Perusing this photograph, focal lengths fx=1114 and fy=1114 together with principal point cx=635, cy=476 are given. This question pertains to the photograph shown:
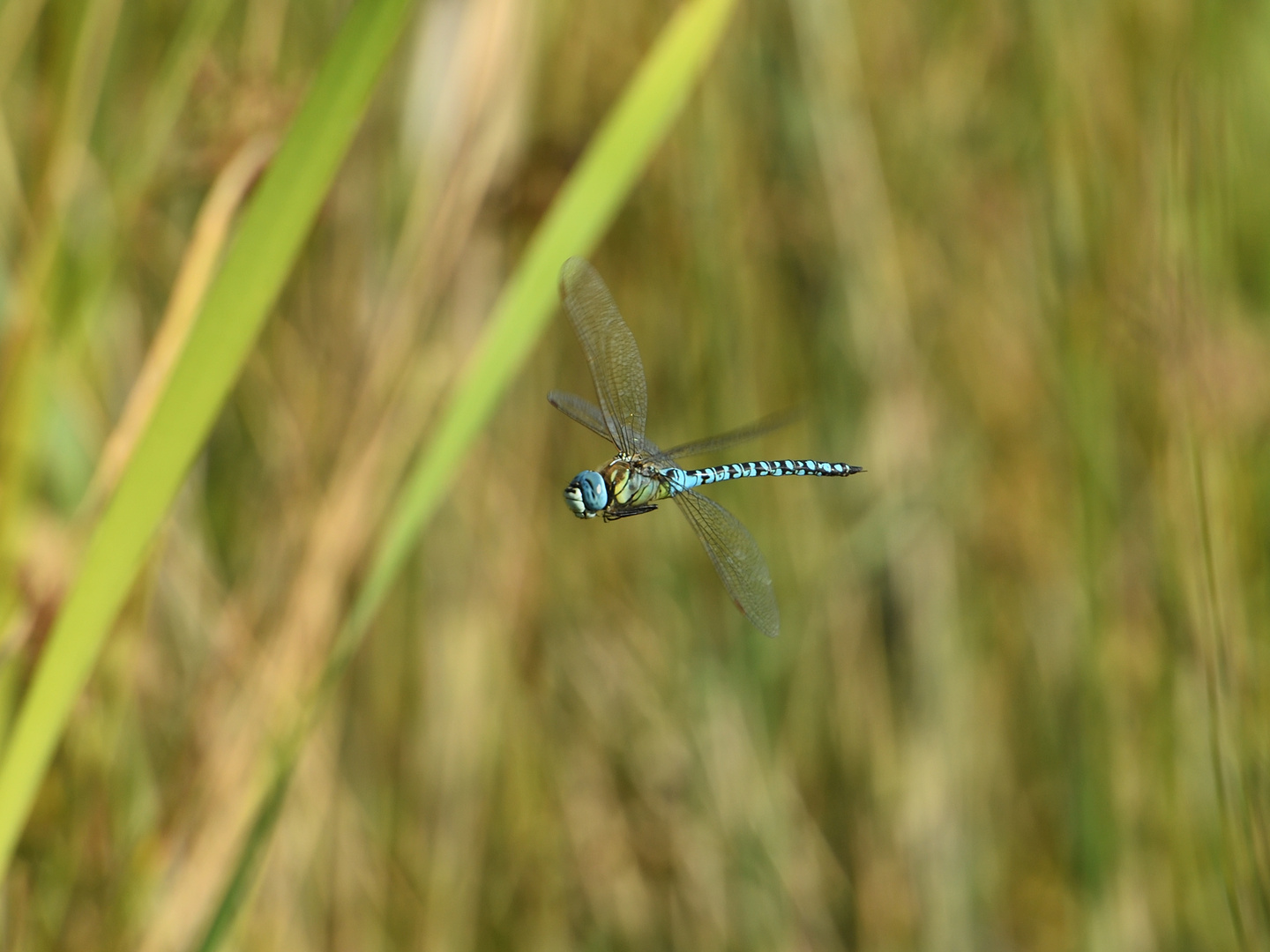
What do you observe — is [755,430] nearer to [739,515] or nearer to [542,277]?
[542,277]

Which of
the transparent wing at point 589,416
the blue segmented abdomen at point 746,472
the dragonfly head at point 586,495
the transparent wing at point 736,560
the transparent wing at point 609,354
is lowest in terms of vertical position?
the transparent wing at point 736,560

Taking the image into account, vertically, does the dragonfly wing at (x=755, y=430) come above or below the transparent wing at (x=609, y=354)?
below

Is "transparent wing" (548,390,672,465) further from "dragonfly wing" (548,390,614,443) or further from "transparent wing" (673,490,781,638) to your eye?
"transparent wing" (673,490,781,638)

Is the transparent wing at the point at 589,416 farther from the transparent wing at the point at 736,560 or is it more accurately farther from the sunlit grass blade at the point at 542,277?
the sunlit grass blade at the point at 542,277

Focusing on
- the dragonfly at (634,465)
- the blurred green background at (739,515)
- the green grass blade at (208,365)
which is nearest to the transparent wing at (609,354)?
the dragonfly at (634,465)

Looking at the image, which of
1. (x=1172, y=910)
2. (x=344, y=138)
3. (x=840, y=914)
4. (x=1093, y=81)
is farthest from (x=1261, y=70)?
(x=344, y=138)

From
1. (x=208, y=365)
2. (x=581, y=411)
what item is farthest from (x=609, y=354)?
(x=208, y=365)

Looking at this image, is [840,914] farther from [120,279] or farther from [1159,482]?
[120,279]

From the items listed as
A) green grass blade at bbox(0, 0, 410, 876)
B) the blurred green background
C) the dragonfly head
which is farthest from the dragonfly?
green grass blade at bbox(0, 0, 410, 876)
